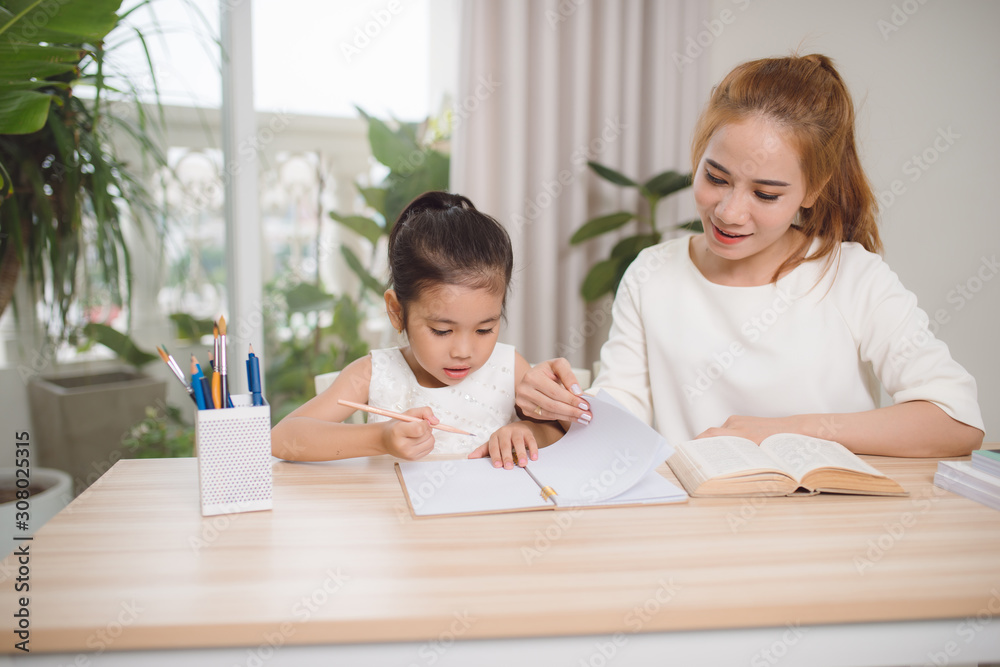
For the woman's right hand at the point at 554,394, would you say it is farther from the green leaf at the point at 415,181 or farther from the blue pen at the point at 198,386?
the green leaf at the point at 415,181

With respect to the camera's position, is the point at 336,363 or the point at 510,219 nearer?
the point at 510,219

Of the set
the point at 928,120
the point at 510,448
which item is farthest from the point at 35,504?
the point at 928,120

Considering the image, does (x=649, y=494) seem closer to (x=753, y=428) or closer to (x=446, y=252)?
(x=753, y=428)

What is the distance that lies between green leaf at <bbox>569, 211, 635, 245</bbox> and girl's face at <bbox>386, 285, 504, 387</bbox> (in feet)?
4.23

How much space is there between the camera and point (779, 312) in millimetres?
1410

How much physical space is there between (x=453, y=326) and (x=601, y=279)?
1.42 m

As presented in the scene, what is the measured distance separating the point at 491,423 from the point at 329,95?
1.80 m

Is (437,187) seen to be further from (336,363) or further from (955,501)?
(955,501)

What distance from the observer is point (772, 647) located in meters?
0.64

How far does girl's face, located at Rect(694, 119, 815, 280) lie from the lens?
1.21 m

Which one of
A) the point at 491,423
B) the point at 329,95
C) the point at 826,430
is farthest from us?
the point at 329,95

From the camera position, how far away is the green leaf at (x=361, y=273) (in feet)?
8.38

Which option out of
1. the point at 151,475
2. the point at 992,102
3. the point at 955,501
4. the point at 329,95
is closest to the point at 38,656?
the point at 151,475

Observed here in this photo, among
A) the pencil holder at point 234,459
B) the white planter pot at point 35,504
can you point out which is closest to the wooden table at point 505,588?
the pencil holder at point 234,459
